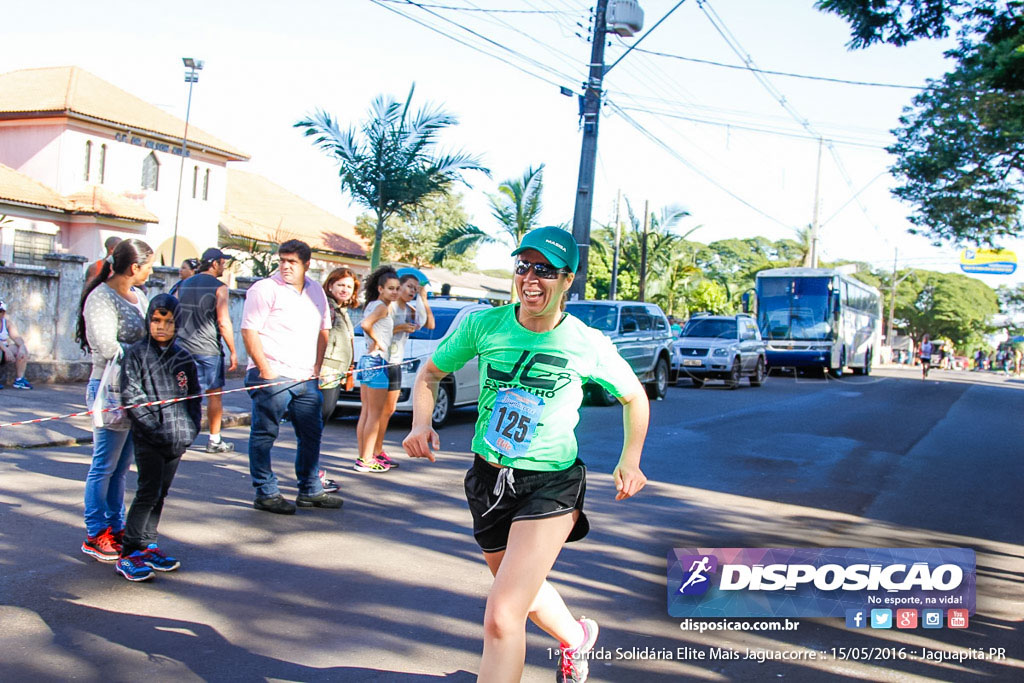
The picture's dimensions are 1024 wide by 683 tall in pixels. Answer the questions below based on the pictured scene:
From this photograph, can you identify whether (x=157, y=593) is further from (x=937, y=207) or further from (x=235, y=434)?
(x=937, y=207)

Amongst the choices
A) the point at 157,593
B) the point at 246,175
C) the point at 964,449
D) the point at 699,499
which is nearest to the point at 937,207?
the point at 964,449

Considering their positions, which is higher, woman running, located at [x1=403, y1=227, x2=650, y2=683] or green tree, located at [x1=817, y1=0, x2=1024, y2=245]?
green tree, located at [x1=817, y1=0, x2=1024, y2=245]

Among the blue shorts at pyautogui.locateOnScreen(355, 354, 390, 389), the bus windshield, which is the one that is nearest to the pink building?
the bus windshield

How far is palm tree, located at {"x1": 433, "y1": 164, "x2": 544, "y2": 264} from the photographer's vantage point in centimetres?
2441

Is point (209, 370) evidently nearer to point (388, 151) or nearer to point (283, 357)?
point (283, 357)

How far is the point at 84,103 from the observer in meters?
31.4

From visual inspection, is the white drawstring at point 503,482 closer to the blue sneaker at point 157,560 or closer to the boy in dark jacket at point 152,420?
the boy in dark jacket at point 152,420

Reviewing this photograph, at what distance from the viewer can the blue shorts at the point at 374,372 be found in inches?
320

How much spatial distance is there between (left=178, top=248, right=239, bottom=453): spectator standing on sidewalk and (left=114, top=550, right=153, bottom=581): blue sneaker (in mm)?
3390

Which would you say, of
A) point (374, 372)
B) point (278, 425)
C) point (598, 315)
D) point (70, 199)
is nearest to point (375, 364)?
point (374, 372)

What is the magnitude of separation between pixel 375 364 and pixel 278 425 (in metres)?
1.96

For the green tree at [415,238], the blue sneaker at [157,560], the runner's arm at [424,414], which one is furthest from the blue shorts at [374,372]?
the green tree at [415,238]

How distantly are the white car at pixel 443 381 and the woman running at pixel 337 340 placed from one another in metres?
3.13

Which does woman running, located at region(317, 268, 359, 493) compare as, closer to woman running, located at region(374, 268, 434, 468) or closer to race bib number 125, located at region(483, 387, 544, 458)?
woman running, located at region(374, 268, 434, 468)
